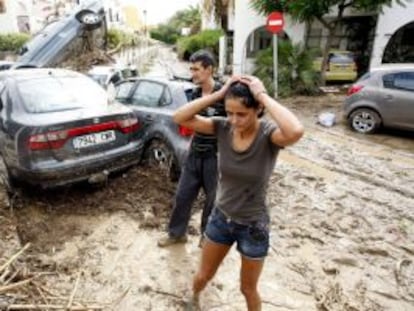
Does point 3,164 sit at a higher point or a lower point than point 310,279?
higher

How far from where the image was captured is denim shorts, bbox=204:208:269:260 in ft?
7.86

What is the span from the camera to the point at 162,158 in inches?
216

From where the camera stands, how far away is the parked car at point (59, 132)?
4.28 meters

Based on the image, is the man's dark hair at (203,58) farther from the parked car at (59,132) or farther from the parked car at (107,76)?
the parked car at (107,76)

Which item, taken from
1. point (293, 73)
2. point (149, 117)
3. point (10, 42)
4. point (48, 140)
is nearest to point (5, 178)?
point (48, 140)

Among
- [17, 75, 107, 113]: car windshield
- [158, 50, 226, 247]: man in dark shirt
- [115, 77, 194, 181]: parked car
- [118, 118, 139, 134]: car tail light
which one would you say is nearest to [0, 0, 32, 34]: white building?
[17, 75, 107, 113]: car windshield

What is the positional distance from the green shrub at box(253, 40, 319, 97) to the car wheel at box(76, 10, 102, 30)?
5898 millimetres

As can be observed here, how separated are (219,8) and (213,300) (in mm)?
17947

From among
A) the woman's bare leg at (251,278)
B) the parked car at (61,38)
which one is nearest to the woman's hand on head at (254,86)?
the woman's bare leg at (251,278)

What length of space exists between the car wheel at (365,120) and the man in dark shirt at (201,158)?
663 cm

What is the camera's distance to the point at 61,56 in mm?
11164

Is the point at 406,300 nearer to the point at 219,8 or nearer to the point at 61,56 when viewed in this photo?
the point at 61,56

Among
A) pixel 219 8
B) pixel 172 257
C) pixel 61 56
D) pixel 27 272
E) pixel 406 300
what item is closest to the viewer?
pixel 27 272

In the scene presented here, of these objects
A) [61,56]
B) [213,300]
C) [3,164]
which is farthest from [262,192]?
[61,56]
